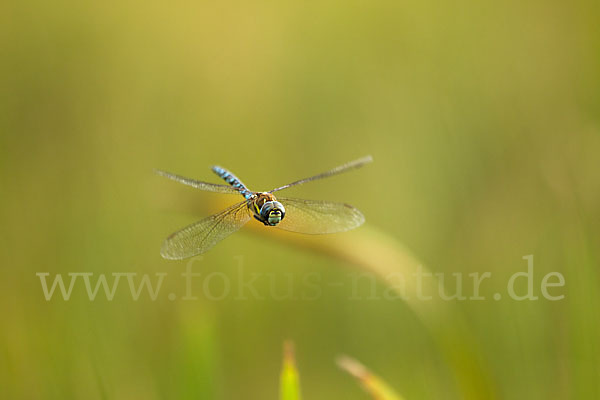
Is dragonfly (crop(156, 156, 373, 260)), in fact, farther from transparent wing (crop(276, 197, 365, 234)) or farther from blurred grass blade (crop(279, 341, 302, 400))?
blurred grass blade (crop(279, 341, 302, 400))

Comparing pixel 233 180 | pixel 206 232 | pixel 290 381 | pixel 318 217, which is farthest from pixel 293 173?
pixel 290 381

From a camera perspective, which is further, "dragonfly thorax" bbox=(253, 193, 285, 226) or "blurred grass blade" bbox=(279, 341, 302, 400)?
"dragonfly thorax" bbox=(253, 193, 285, 226)

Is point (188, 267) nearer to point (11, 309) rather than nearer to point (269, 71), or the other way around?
point (11, 309)

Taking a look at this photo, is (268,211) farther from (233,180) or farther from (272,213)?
(233,180)

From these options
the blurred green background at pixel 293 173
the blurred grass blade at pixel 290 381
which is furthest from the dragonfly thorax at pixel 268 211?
the blurred grass blade at pixel 290 381

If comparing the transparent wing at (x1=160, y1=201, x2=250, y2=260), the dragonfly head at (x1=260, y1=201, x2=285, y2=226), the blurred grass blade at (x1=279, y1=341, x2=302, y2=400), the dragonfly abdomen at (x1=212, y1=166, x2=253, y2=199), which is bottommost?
the blurred grass blade at (x1=279, y1=341, x2=302, y2=400)

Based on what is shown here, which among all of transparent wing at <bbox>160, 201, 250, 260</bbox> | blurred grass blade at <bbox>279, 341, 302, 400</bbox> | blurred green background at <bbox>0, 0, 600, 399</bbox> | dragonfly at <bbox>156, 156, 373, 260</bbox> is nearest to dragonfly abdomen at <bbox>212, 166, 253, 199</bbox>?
dragonfly at <bbox>156, 156, 373, 260</bbox>

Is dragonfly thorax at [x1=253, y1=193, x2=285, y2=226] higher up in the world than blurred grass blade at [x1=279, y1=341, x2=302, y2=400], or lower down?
higher up

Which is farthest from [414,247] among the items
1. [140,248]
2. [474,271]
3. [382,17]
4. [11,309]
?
[382,17]
